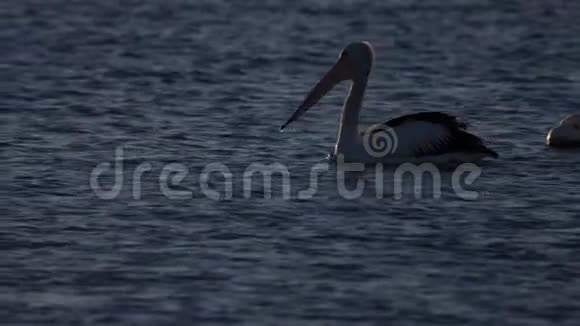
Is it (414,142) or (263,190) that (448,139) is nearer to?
(414,142)

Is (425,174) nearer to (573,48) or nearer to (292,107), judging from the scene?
(292,107)

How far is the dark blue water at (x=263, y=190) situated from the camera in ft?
26.3

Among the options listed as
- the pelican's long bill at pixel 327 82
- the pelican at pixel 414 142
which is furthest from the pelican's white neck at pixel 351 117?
the pelican's long bill at pixel 327 82

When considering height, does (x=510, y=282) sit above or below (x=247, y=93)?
below

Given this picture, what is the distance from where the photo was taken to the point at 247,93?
1561 centimetres

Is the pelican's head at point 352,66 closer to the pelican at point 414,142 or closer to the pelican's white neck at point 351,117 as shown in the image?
the pelican's white neck at point 351,117

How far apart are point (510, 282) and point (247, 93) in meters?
7.59

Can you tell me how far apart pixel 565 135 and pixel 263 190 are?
2921 mm

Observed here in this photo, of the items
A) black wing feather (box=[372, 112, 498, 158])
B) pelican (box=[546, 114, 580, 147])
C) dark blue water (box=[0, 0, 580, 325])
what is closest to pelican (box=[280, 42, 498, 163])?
black wing feather (box=[372, 112, 498, 158])

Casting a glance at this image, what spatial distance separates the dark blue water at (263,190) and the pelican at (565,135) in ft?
0.48

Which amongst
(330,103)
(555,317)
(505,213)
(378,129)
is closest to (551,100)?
(330,103)

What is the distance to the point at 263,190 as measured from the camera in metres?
10.8

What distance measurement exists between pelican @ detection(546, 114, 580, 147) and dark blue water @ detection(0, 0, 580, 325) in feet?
0.48

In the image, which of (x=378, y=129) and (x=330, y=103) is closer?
(x=378, y=129)
